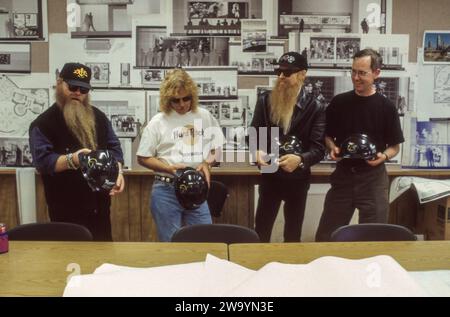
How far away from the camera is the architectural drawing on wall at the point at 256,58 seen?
3.97 metres

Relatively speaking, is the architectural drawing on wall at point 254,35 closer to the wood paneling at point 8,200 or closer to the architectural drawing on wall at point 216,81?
the architectural drawing on wall at point 216,81

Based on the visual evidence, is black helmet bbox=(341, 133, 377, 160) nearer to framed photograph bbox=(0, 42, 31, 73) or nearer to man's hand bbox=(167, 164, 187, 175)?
man's hand bbox=(167, 164, 187, 175)

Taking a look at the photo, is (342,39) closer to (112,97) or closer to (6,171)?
(112,97)

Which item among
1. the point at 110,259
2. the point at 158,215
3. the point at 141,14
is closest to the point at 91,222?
the point at 158,215

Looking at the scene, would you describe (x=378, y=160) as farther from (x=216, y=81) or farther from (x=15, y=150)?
(x=15, y=150)

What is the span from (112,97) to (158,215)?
1.50 m

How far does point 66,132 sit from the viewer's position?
2822 millimetres

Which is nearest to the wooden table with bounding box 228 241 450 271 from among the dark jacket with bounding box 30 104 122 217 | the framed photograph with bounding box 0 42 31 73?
the dark jacket with bounding box 30 104 122 217

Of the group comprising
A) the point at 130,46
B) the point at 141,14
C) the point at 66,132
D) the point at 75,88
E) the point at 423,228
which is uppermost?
the point at 141,14

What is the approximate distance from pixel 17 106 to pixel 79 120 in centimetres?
152

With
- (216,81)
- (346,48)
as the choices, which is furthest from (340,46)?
(216,81)

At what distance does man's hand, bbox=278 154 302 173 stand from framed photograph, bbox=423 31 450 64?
1.77 m

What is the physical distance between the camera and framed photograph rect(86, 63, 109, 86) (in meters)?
3.98

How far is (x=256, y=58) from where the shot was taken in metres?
3.99
